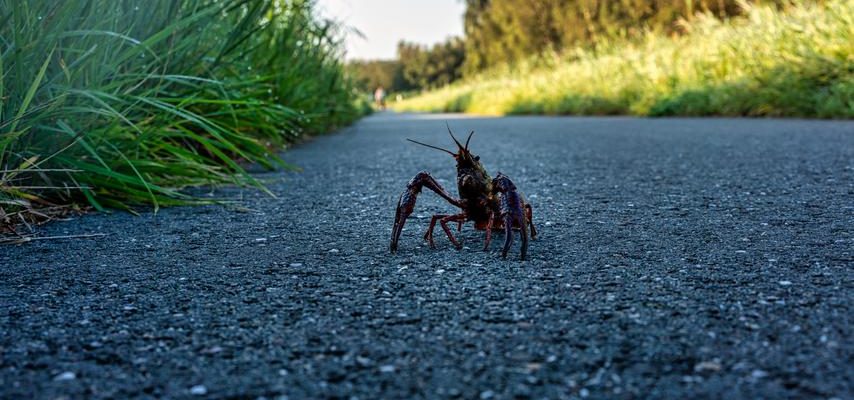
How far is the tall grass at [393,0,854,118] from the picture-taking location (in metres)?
8.87

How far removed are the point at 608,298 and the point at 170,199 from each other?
216 centimetres

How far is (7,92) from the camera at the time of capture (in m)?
2.53

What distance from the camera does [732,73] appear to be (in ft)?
37.0

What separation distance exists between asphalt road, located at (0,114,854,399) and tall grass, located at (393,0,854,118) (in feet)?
21.5

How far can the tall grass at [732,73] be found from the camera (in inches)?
349

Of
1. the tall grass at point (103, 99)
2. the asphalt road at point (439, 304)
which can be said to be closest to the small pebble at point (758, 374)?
the asphalt road at point (439, 304)

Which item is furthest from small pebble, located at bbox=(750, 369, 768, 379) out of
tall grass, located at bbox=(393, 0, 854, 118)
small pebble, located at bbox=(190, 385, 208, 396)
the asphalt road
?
tall grass, located at bbox=(393, 0, 854, 118)

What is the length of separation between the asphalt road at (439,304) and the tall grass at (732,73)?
6550 millimetres

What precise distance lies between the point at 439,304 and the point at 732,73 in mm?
10874

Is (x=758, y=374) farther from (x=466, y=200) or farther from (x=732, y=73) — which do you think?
(x=732, y=73)

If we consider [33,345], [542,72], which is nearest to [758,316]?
[33,345]

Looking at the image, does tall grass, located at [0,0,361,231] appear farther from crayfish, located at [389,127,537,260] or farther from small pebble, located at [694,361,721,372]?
small pebble, located at [694,361,721,372]

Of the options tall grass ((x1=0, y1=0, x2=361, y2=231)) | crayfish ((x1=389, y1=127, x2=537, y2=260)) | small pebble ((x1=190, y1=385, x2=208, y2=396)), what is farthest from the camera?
tall grass ((x1=0, y1=0, x2=361, y2=231))

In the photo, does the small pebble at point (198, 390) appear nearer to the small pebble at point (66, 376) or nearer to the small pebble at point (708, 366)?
the small pebble at point (66, 376)
